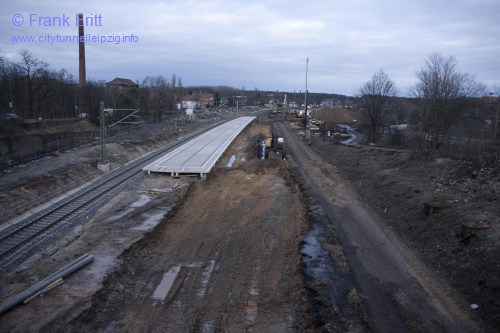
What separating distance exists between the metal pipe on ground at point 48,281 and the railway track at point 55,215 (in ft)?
11.1

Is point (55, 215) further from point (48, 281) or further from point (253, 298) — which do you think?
point (253, 298)

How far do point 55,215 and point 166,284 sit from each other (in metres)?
10.2

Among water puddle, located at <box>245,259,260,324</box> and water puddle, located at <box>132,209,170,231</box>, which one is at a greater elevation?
water puddle, located at <box>132,209,170,231</box>

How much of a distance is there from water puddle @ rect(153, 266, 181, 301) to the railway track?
5859 mm

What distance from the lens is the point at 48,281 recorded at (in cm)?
1142

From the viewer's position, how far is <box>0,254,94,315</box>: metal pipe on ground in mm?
10174

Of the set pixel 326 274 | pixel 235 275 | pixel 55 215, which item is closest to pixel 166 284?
pixel 235 275

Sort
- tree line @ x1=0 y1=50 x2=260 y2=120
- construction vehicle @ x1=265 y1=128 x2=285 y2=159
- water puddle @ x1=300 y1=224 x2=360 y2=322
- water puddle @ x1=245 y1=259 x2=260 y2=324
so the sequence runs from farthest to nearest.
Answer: tree line @ x1=0 y1=50 x2=260 y2=120
construction vehicle @ x1=265 y1=128 x2=285 y2=159
water puddle @ x1=300 y1=224 x2=360 y2=322
water puddle @ x1=245 y1=259 x2=260 y2=324

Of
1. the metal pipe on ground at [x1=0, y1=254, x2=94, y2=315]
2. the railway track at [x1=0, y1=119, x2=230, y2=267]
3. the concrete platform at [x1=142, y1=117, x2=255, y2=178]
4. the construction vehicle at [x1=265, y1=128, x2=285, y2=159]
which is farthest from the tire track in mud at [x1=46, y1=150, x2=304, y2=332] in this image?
the construction vehicle at [x1=265, y1=128, x2=285, y2=159]

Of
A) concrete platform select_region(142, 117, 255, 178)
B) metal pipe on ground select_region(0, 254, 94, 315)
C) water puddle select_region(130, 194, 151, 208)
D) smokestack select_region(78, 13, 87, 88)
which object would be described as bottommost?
water puddle select_region(130, 194, 151, 208)

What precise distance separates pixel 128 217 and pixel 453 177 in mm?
17152

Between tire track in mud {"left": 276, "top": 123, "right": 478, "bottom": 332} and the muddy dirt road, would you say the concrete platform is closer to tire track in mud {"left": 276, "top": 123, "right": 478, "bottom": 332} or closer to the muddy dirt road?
the muddy dirt road

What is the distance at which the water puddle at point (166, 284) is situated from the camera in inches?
466

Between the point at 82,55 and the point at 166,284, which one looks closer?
the point at 166,284
